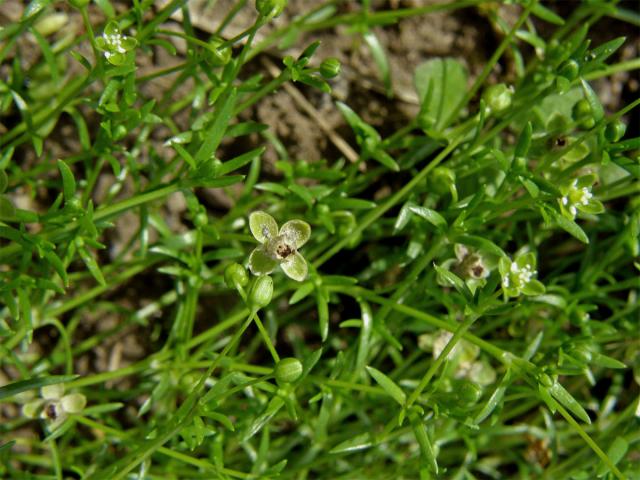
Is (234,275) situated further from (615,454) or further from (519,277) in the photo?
(615,454)

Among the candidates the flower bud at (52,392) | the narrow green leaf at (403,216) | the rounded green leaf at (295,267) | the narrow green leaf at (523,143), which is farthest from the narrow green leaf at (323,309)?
the flower bud at (52,392)

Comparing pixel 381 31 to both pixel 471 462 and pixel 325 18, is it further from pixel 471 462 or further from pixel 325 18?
pixel 471 462

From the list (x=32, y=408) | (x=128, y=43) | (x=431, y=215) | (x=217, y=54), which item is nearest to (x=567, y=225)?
(x=431, y=215)

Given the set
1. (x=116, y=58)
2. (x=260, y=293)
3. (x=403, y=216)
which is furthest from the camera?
(x=403, y=216)

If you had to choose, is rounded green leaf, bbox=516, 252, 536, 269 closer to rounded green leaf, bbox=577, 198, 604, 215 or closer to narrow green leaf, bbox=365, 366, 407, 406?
rounded green leaf, bbox=577, 198, 604, 215

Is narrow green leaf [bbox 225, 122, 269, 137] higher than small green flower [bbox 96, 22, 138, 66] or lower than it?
lower

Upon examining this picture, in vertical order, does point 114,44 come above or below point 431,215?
above

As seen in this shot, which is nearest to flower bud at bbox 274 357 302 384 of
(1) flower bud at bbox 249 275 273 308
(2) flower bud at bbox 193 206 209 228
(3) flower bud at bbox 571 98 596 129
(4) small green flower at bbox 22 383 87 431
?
(1) flower bud at bbox 249 275 273 308
